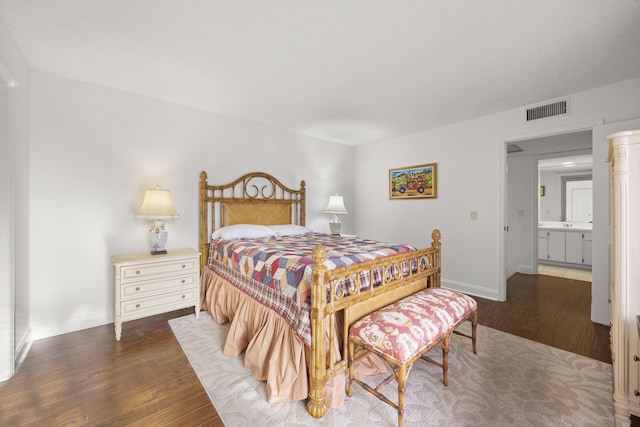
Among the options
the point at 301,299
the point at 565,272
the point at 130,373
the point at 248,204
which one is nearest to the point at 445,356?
the point at 301,299

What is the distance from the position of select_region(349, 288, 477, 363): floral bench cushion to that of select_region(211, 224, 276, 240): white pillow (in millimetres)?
1958

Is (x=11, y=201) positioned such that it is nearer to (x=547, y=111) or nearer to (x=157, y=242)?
(x=157, y=242)

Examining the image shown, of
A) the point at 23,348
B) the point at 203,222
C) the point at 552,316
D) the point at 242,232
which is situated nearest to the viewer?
the point at 23,348

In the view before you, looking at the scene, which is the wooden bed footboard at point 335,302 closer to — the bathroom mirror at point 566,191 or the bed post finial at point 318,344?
the bed post finial at point 318,344

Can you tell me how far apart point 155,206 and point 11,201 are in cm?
99

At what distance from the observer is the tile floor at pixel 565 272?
470cm

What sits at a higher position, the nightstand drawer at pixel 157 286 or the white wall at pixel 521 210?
the white wall at pixel 521 210

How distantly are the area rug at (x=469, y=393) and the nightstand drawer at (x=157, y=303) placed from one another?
50 centimetres

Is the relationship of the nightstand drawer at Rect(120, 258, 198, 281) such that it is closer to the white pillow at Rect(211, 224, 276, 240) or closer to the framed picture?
the white pillow at Rect(211, 224, 276, 240)

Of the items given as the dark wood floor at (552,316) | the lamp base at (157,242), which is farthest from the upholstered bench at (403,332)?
the lamp base at (157,242)

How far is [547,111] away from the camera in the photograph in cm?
313

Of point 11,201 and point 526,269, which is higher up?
point 11,201

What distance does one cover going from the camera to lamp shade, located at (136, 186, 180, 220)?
2.74 metres

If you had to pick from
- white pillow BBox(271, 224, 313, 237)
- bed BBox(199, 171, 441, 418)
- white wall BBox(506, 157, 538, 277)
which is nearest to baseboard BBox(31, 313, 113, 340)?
bed BBox(199, 171, 441, 418)
